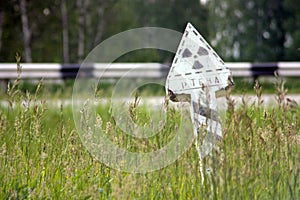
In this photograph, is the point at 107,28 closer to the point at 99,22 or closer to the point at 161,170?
the point at 99,22

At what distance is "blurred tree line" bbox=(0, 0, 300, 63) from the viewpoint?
1914 centimetres

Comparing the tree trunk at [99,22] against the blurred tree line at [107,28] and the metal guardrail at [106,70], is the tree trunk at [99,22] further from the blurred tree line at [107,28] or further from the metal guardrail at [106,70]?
the metal guardrail at [106,70]

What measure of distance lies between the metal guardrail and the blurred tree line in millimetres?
5383

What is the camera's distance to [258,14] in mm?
26609

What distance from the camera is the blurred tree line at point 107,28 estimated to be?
62.8 ft

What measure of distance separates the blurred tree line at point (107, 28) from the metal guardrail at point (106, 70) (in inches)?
212

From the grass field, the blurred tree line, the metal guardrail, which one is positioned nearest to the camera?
the grass field

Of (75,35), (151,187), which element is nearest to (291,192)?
(151,187)

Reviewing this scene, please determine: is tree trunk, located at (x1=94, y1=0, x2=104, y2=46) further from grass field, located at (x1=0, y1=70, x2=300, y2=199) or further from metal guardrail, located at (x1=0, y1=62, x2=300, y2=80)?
grass field, located at (x1=0, y1=70, x2=300, y2=199)

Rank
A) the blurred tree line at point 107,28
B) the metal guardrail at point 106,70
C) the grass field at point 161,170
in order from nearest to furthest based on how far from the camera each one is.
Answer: the grass field at point 161,170 < the metal guardrail at point 106,70 < the blurred tree line at point 107,28

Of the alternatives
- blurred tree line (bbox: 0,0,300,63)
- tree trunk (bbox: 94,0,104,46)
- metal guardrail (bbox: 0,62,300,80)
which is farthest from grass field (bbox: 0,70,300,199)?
tree trunk (bbox: 94,0,104,46)

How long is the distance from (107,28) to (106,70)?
58.1 feet

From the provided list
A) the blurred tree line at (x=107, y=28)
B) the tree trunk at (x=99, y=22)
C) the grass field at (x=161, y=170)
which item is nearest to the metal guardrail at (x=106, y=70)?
the blurred tree line at (x=107, y=28)

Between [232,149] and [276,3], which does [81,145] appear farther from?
[276,3]
